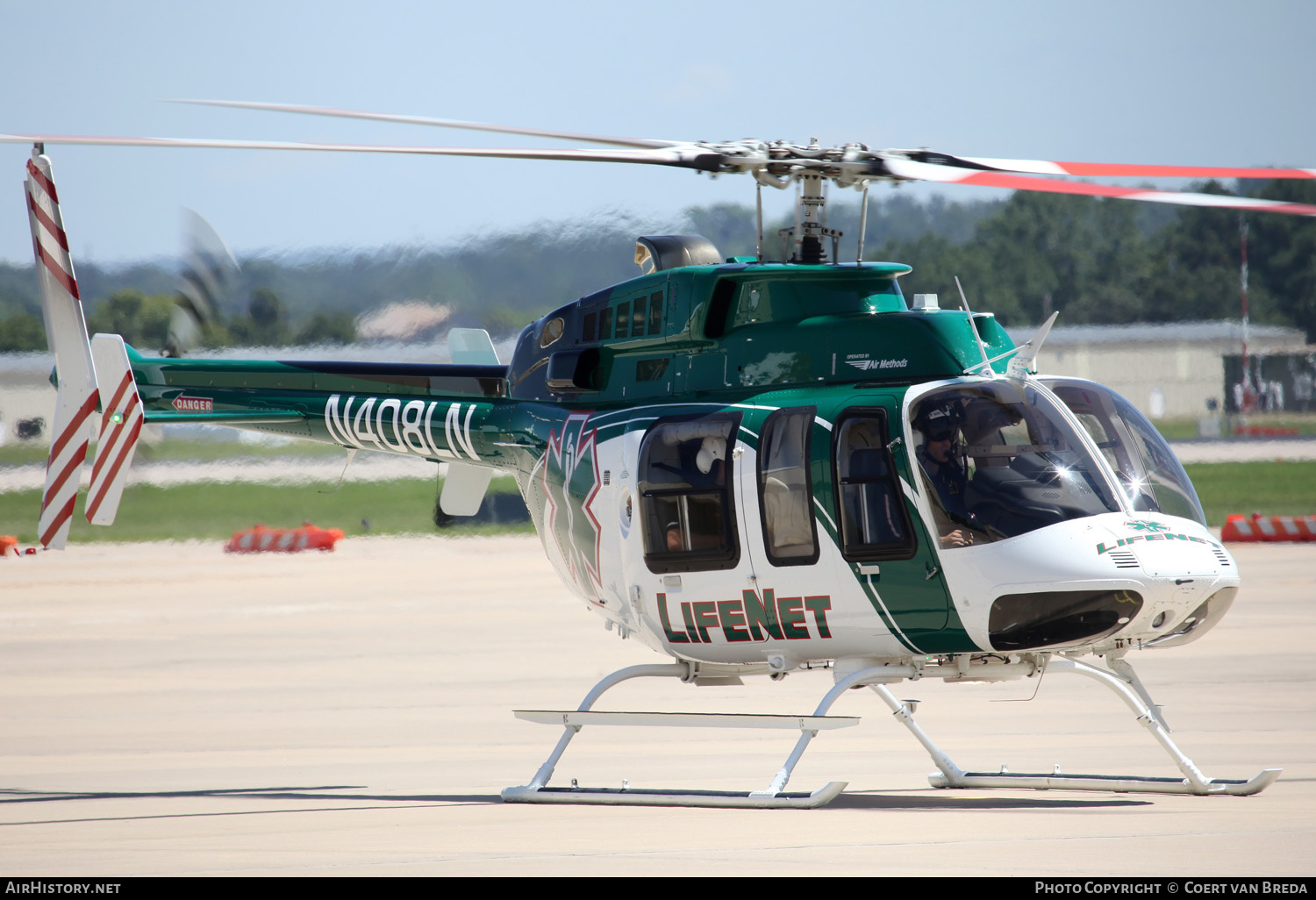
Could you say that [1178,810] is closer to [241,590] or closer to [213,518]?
[241,590]

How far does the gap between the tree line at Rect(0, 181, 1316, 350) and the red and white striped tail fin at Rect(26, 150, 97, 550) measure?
52.9 ft

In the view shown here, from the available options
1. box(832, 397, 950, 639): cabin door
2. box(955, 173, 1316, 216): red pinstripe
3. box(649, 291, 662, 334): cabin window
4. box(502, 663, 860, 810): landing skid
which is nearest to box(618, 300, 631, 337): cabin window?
box(649, 291, 662, 334): cabin window

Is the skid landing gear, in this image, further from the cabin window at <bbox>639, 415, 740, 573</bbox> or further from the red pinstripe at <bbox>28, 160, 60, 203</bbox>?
the red pinstripe at <bbox>28, 160, 60, 203</bbox>

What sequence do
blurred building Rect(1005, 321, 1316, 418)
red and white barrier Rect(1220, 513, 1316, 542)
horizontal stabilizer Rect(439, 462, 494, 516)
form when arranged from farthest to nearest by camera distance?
blurred building Rect(1005, 321, 1316, 418) → red and white barrier Rect(1220, 513, 1316, 542) → horizontal stabilizer Rect(439, 462, 494, 516)

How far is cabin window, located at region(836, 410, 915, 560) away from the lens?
8.35 meters

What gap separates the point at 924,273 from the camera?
50.5 meters

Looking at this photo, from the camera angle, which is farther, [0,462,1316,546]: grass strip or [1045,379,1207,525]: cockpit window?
[0,462,1316,546]: grass strip

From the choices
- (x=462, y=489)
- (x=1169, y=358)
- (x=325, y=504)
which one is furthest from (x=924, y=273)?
(x=462, y=489)

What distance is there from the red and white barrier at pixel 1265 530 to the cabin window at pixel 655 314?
21.2m

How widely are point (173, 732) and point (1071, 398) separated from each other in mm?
8030

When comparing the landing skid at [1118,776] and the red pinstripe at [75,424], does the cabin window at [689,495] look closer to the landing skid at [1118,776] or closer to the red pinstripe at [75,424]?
the landing skid at [1118,776]

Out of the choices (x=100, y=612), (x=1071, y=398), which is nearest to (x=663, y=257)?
(x=1071, y=398)

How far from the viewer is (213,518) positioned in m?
A: 35.2

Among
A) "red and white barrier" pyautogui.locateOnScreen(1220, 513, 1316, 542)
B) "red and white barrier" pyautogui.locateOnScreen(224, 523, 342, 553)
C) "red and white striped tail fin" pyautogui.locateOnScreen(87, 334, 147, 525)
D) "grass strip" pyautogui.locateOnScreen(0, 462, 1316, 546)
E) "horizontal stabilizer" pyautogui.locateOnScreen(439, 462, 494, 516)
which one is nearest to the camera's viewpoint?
"red and white striped tail fin" pyautogui.locateOnScreen(87, 334, 147, 525)
